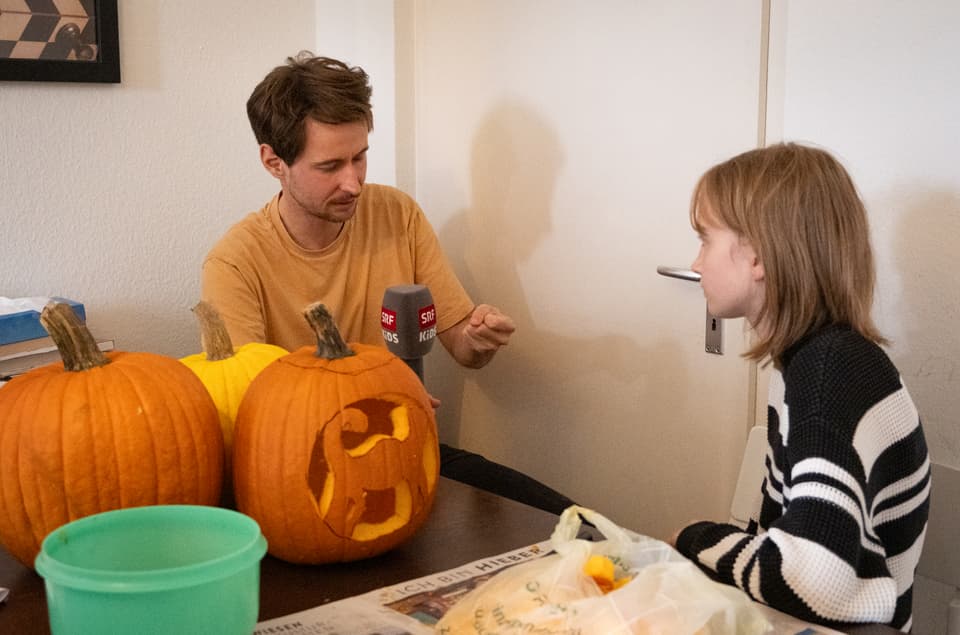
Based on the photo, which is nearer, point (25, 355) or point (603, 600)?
point (603, 600)

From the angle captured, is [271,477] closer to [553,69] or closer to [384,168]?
[553,69]

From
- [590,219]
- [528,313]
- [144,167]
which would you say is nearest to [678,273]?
[590,219]

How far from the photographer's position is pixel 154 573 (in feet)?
2.35

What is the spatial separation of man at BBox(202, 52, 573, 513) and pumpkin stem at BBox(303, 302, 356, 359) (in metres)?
0.78

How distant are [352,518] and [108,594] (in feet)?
1.21

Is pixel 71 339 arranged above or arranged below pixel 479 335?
above

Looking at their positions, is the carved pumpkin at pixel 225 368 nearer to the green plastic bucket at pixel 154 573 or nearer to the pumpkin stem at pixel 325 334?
the pumpkin stem at pixel 325 334

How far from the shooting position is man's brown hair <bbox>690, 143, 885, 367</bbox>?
1.25 meters

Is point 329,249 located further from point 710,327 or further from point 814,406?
point 814,406

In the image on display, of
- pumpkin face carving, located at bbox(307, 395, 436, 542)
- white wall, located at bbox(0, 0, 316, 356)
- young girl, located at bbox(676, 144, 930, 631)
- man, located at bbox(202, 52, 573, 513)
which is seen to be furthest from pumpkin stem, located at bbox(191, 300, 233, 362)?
white wall, located at bbox(0, 0, 316, 356)

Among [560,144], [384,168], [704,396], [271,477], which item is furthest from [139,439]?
[384,168]

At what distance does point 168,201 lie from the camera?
239cm

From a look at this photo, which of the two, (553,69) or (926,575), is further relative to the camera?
(553,69)

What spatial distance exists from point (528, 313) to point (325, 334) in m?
1.28
